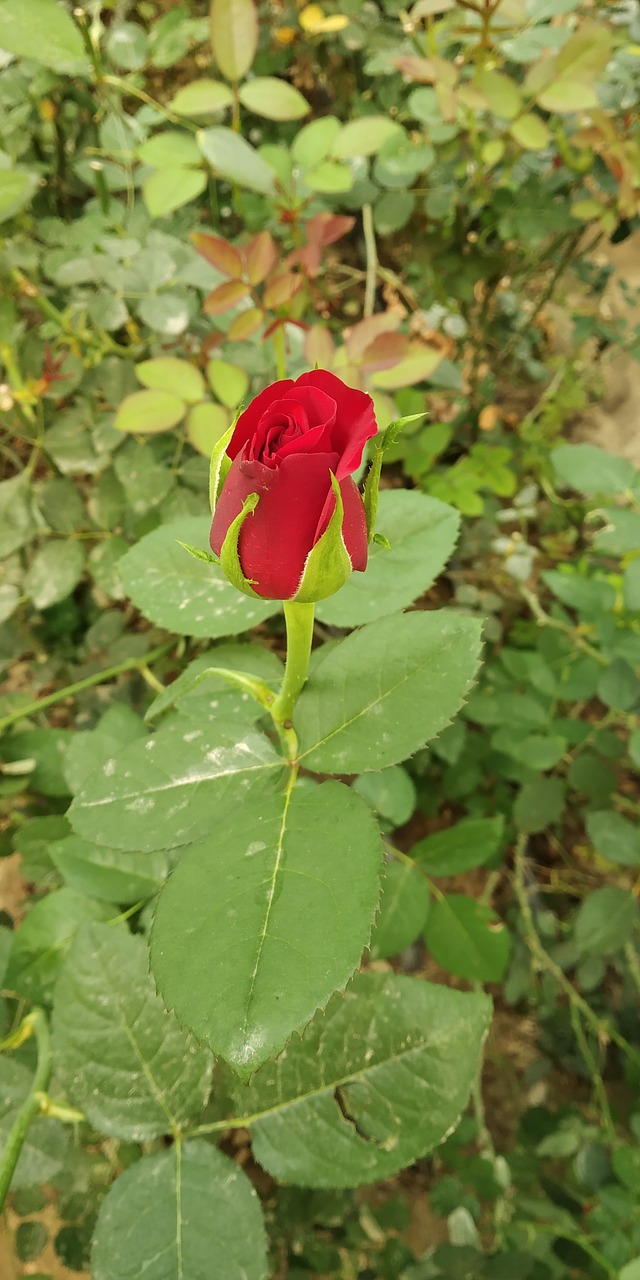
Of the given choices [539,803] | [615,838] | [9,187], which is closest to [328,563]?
[9,187]

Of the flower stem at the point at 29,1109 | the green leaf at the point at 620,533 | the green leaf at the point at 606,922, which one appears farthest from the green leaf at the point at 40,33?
the green leaf at the point at 606,922

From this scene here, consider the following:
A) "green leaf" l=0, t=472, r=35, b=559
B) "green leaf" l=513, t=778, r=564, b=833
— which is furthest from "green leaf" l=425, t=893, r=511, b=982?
"green leaf" l=0, t=472, r=35, b=559

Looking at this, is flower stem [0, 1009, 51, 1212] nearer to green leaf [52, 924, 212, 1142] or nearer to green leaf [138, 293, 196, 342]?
green leaf [52, 924, 212, 1142]

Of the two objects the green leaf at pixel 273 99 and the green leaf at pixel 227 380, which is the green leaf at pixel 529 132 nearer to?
the green leaf at pixel 273 99

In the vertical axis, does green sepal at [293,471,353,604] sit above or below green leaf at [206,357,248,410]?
above

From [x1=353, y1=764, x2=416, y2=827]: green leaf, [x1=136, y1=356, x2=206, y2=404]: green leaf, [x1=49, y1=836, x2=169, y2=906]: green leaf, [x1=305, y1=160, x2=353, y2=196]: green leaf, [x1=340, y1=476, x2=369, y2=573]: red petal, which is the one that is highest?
[x1=305, y1=160, x2=353, y2=196]: green leaf

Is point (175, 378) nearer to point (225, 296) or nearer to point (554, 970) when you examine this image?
point (225, 296)
